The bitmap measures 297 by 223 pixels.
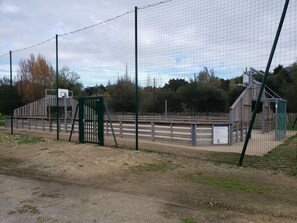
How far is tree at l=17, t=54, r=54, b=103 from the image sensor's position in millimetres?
47812

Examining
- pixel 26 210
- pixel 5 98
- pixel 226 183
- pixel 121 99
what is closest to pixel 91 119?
pixel 226 183

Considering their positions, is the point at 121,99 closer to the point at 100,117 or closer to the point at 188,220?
the point at 100,117

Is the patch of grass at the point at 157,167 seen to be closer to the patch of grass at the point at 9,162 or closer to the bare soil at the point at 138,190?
the bare soil at the point at 138,190

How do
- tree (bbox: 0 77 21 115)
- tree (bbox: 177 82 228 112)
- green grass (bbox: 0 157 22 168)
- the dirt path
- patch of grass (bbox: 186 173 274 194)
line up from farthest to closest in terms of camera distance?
1. tree (bbox: 0 77 21 115)
2. tree (bbox: 177 82 228 112)
3. green grass (bbox: 0 157 22 168)
4. patch of grass (bbox: 186 173 274 194)
5. the dirt path

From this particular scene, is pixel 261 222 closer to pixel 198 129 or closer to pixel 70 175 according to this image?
pixel 70 175

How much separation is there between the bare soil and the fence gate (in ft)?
8.62

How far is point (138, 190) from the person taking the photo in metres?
5.95

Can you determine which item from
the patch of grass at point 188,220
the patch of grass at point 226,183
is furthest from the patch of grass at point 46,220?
the patch of grass at point 226,183

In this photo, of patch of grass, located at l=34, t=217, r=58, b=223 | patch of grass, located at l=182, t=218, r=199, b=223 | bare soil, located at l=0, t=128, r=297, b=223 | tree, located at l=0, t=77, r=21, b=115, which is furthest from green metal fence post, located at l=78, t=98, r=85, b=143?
tree, located at l=0, t=77, r=21, b=115

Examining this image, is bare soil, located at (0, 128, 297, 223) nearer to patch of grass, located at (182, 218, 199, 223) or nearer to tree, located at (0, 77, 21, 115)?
patch of grass, located at (182, 218, 199, 223)

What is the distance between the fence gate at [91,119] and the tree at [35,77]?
35442 millimetres

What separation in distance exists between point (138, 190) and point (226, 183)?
174 cm

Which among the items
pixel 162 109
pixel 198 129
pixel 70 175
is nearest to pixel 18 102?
pixel 162 109

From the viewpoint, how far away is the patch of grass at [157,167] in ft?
25.0
